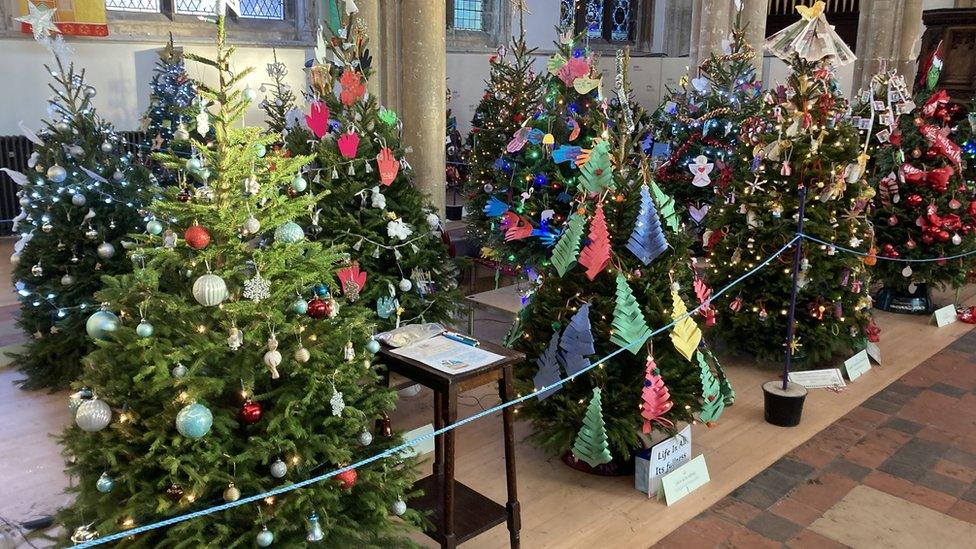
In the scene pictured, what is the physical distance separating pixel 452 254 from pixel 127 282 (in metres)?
3.70

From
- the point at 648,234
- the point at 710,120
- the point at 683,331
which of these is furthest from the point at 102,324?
the point at 710,120

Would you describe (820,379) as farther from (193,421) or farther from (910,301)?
(193,421)

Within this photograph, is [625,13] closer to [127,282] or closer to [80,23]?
[80,23]

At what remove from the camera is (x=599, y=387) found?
12.3ft

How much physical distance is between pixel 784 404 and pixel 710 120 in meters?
4.28

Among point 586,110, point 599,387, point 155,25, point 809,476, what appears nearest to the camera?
point 599,387

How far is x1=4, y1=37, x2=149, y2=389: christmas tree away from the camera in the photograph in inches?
189

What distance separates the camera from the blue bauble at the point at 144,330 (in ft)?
6.95

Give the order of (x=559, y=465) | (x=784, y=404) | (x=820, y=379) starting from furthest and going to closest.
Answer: (x=820, y=379)
(x=784, y=404)
(x=559, y=465)

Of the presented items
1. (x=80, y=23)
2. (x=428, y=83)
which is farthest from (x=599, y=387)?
(x=80, y=23)

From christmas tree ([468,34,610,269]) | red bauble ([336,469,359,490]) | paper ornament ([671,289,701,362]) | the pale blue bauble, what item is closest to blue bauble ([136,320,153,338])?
the pale blue bauble

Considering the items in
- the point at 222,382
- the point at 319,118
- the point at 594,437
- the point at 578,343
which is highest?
the point at 319,118

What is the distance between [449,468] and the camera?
111 inches

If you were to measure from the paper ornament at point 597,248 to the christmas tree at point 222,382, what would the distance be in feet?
5.06
